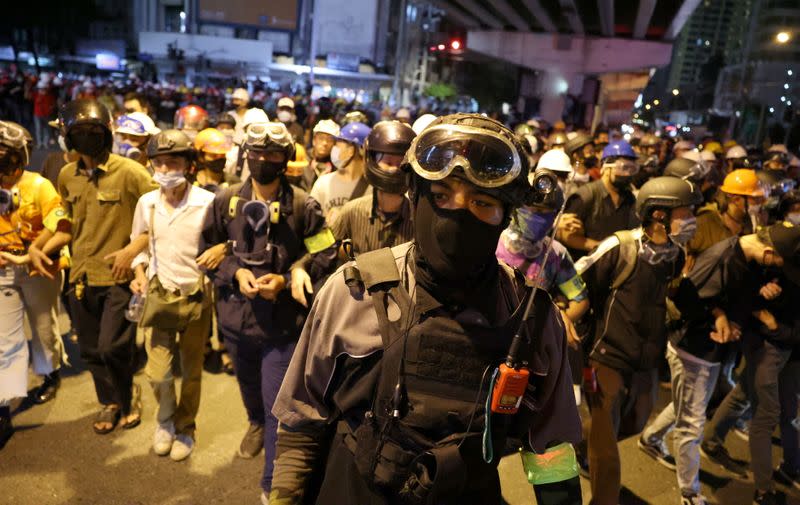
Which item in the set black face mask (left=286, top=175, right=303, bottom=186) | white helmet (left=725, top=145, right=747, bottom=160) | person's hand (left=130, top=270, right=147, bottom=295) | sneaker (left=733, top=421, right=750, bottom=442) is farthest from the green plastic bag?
white helmet (left=725, top=145, right=747, bottom=160)

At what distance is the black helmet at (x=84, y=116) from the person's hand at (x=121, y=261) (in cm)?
90

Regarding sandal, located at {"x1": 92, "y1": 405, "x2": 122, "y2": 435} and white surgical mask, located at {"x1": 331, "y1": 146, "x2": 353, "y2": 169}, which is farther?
white surgical mask, located at {"x1": 331, "y1": 146, "x2": 353, "y2": 169}

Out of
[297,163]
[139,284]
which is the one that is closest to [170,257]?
[139,284]

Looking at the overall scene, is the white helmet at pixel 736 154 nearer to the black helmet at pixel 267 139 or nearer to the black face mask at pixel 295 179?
the black face mask at pixel 295 179

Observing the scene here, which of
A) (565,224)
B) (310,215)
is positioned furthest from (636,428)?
(310,215)

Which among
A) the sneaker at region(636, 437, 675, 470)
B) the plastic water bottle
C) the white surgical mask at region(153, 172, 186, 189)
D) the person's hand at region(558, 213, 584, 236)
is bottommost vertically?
the sneaker at region(636, 437, 675, 470)

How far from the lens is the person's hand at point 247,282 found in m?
3.67

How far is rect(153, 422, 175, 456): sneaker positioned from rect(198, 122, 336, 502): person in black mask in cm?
113

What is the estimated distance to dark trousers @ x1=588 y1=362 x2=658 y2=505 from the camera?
3867 mm

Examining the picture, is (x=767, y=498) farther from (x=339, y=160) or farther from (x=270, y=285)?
(x=339, y=160)

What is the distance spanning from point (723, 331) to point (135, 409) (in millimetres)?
4672

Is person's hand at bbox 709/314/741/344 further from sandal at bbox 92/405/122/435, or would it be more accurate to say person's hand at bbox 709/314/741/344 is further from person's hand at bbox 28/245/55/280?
person's hand at bbox 28/245/55/280

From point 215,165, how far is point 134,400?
227 centimetres

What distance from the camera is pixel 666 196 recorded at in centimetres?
396
